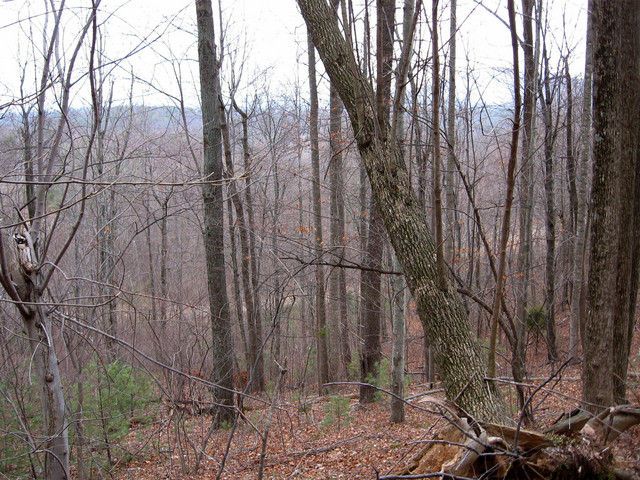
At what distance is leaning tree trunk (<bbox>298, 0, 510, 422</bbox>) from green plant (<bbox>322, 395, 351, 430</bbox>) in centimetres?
416

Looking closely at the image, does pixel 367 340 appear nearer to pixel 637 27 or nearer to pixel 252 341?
pixel 252 341

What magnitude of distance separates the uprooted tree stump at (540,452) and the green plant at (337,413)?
4.57m

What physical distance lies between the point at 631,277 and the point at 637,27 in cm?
204

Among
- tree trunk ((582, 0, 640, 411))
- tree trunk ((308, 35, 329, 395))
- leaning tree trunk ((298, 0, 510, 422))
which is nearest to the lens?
leaning tree trunk ((298, 0, 510, 422))

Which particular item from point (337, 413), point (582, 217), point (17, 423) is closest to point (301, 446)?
point (337, 413)

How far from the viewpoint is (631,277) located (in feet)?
13.5

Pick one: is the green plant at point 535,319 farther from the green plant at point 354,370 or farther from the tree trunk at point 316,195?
the tree trunk at point 316,195

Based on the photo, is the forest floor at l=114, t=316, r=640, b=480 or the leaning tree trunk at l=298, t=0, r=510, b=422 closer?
the leaning tree trunk at l=298, t=0, r=510, b=422

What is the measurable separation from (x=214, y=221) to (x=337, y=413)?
3.68 metres

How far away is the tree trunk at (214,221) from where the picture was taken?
7.59 metres

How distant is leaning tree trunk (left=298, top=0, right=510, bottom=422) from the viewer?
10.7ft

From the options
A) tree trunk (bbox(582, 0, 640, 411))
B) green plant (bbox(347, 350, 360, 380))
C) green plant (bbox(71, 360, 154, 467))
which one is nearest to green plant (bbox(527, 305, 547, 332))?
green plant (bbox(347, 350, 360, 380))

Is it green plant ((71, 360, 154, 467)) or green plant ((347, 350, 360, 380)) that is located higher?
green plant ((71, 360, 154, 467))

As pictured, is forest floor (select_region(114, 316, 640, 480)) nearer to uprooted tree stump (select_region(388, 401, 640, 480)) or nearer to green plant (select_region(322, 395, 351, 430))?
green plant (select_region(322, 395, 351, 430))
